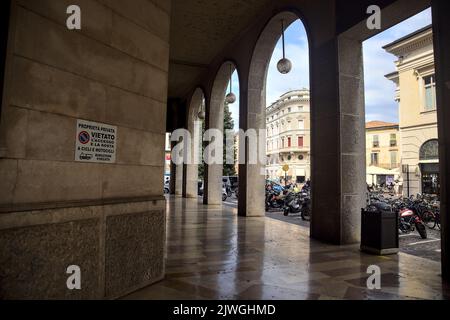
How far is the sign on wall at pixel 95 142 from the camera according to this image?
304 cm

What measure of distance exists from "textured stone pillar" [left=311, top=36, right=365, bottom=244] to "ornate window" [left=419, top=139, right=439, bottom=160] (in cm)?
1646

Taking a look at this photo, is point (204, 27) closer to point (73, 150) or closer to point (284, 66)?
point (284, 66)

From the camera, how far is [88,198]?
3.13 m

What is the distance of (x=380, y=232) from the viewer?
544 cm

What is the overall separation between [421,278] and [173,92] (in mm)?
16557

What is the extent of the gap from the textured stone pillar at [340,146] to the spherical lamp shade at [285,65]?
1563mm

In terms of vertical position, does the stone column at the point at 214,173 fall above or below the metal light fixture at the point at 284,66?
below

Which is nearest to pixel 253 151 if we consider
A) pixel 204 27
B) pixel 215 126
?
pixel 215 126

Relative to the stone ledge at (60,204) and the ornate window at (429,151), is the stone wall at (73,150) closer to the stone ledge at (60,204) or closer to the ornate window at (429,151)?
the stone ledge at (60,204)

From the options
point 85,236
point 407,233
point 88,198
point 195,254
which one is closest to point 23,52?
point 88,198

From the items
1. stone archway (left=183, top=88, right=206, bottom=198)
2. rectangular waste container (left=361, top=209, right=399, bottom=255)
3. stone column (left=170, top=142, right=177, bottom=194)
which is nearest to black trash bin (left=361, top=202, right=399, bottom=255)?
rectangular waste container (left=361, top=209, right=399, bottom=255)

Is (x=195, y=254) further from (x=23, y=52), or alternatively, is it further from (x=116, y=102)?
(x=23, y=52)

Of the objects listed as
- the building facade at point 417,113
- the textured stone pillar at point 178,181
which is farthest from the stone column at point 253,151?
the building facade at point 417,113

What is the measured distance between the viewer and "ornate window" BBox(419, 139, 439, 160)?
1961 cm
